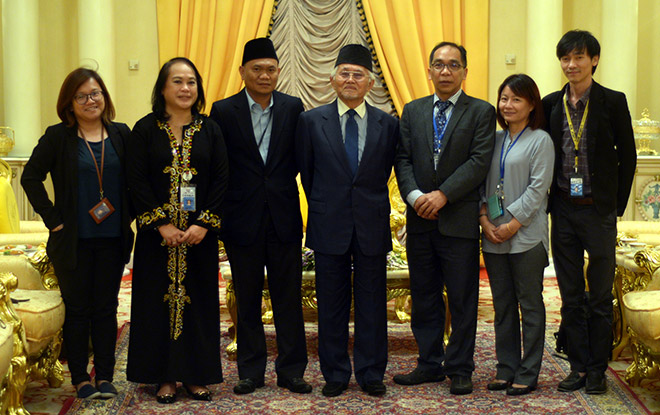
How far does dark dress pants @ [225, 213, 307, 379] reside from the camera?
367 cm

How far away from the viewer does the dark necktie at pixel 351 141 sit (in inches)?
142

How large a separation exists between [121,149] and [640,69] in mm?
5966

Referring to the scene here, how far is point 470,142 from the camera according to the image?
3.63 metres

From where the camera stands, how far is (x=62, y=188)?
3.50 meters

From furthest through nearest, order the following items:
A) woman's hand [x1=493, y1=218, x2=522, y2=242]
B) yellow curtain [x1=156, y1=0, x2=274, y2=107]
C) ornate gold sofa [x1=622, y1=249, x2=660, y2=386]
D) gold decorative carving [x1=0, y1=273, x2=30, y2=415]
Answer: yellow curtain [x1=156, y1=0, x2=274, y2=107] < woman's hand [x1=493, y1=218, x2=522, y2=242] < ornate gold sofa [x1=622, y1=249, x2=660, y2=386] < gold decorative carving [x1=0, y1=273, x2=30, y2=415]

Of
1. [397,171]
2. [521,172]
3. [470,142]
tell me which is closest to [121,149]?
[397,171]

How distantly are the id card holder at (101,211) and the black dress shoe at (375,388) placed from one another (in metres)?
1.40

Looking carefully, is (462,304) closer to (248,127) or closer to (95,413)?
(248,127)

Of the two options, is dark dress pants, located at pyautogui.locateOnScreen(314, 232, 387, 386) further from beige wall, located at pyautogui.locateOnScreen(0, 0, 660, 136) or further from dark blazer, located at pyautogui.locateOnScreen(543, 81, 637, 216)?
beige wall, located at pyautogui.locateOnScreen(0, 0, 660, 136)

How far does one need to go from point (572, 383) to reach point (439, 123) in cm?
135

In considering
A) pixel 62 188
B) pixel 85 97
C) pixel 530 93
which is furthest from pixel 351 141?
pixel 62 188

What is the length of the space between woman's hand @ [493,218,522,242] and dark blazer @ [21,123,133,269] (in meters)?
1.67

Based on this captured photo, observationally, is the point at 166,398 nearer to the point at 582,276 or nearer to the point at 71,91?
the point at 71,91

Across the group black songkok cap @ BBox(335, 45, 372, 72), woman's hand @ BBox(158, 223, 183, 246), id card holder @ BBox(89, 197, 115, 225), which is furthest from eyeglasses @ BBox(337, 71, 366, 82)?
id card holder @ BBox(89, 197, 115, 225)
